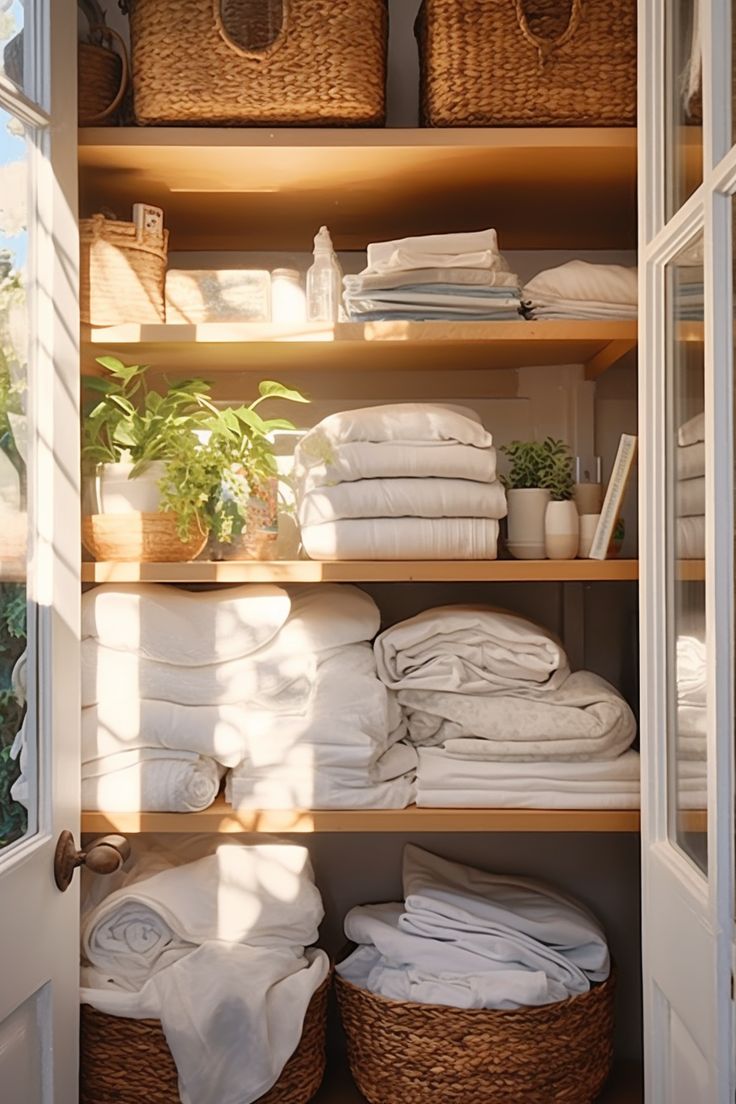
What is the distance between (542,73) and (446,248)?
305 mm

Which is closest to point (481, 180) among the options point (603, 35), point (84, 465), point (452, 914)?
point (603, 35)

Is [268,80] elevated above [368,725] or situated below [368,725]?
above

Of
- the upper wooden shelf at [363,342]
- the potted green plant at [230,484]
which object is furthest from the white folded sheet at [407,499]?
the upper wooden shelf at [363,342]

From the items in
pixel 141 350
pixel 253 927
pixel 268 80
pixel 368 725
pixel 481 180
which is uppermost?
pixel 268 80

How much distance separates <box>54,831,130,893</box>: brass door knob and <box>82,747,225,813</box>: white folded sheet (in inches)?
7.7

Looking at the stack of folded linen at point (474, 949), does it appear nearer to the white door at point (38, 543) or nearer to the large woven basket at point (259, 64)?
the white door at point (38, 543)

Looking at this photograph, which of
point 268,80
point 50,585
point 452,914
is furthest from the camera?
point 452,914

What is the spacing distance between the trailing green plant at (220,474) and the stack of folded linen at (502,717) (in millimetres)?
331

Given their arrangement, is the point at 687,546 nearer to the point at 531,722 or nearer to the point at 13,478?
the point at 531,722

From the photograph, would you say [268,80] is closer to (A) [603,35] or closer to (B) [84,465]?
(A) [603,35]

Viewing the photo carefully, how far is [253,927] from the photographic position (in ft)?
6.05

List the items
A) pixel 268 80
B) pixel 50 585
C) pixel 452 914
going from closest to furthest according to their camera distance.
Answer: pixel 50 585 → pixel 268 80 → pixel 452 914

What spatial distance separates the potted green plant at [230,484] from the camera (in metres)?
1.79

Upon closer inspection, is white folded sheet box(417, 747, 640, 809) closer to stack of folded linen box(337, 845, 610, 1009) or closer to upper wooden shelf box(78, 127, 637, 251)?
stack of folded linen box(337, 845, 610, 1009)
